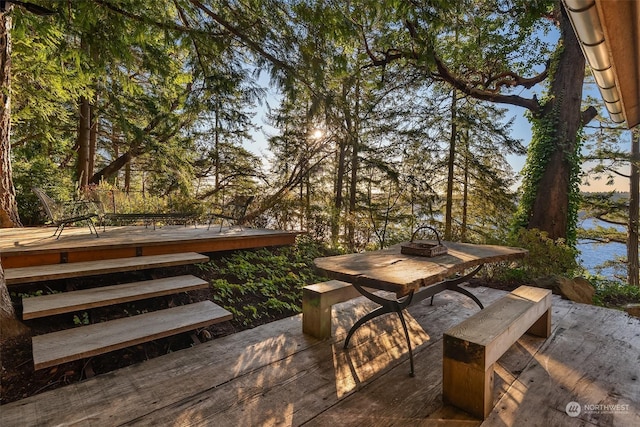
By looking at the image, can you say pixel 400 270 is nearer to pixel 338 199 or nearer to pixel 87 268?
pixel 87 268

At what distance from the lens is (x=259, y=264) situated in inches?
171

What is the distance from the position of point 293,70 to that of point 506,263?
4.51 metres

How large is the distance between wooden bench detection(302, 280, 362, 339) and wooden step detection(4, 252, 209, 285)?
1.60 metres

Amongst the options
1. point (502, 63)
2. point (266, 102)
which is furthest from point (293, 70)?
point (502, 63)

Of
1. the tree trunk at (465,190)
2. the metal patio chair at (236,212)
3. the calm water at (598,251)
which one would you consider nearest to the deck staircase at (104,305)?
the metal patio chair at (236,212)

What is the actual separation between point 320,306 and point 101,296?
1.84m

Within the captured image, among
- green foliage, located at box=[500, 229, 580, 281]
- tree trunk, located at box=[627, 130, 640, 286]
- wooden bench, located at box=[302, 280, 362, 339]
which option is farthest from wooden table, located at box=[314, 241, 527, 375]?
tree trunk, located at box=[627, 130, 640, 286]

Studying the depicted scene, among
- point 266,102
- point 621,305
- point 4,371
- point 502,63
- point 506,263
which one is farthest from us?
point 502,63

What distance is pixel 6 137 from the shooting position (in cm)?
489

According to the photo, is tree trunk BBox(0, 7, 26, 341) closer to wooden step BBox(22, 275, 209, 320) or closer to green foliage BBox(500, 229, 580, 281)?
wooden step BBox(22, 275, 209, 320)

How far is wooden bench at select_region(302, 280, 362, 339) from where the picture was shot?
7.98 ft

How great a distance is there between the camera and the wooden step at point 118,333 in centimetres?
188

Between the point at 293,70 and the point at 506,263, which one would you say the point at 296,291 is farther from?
the point at 506,263

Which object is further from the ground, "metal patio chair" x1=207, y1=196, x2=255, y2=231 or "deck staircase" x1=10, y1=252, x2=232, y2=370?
"metal patio chair" x1=207, y1=196, x2=255, y2=231
